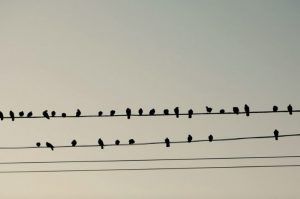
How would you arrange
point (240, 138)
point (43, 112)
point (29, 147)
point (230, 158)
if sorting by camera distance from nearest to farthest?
point (240, 138) → point (230, 158) → point (29, 147) → point (43, 112)

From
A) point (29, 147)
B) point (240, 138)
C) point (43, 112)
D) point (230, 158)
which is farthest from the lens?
point (43, 112)

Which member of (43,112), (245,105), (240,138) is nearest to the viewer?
(240,138)

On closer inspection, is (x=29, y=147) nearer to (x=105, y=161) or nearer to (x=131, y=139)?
(x=105, y=161)

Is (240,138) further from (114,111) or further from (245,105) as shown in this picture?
(114,111)

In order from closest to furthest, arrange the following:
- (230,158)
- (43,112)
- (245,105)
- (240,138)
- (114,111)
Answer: (240,138)
(230,158)
(245,105)
(43,112)
(114,111)

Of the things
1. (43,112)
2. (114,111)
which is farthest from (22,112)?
(114,111)

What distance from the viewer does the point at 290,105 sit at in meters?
13.7

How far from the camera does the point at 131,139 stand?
600 inches

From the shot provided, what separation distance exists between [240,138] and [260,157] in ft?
4.94

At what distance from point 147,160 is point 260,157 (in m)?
3.38

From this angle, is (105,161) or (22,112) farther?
(22,112)

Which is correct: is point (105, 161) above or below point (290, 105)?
below

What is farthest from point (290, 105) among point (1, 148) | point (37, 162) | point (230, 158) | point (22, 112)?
point (22, 112)

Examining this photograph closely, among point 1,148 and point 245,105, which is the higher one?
point 245,105
